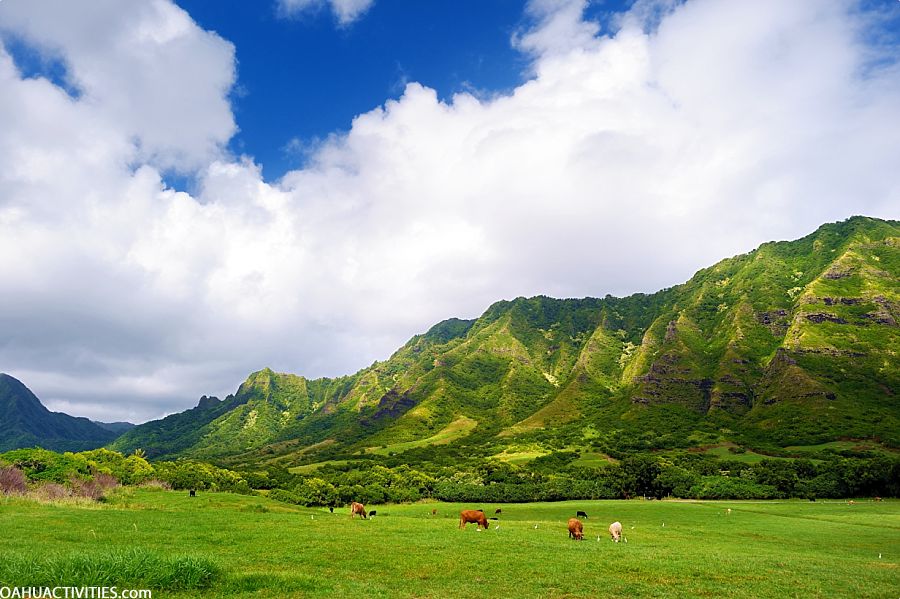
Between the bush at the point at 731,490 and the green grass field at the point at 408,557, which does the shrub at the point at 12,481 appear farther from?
the bush at the point at 731,490

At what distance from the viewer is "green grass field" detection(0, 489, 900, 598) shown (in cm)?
1761

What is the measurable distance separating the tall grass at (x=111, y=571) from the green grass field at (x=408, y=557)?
5cm

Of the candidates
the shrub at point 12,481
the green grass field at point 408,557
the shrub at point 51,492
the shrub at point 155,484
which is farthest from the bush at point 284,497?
the shrub at point 12,481

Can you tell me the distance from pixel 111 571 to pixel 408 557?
15.0m

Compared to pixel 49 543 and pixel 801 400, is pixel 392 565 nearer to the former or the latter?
pixel 49 543

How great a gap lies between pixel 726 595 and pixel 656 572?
15.4ft

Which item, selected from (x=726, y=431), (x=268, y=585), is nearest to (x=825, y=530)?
(x=268, y=585)

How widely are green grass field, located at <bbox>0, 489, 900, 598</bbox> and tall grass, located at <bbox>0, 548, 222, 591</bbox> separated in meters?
0.05

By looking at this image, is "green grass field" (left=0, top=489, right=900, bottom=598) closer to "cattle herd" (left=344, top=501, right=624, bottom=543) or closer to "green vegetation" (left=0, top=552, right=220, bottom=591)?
"green vegetation" (left=0, top=552, right=220, bottom=591)

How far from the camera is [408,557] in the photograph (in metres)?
26.8

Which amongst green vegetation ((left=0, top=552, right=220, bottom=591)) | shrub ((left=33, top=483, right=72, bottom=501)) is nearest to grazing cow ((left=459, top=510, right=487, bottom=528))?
green vegetation ((left=0, top=552, right=220, bottom=591))

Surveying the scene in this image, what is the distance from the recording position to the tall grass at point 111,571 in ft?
50.2

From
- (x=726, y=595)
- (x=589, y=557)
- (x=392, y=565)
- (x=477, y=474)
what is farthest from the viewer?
(x=477, y=474)

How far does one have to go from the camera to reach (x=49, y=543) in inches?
1003
